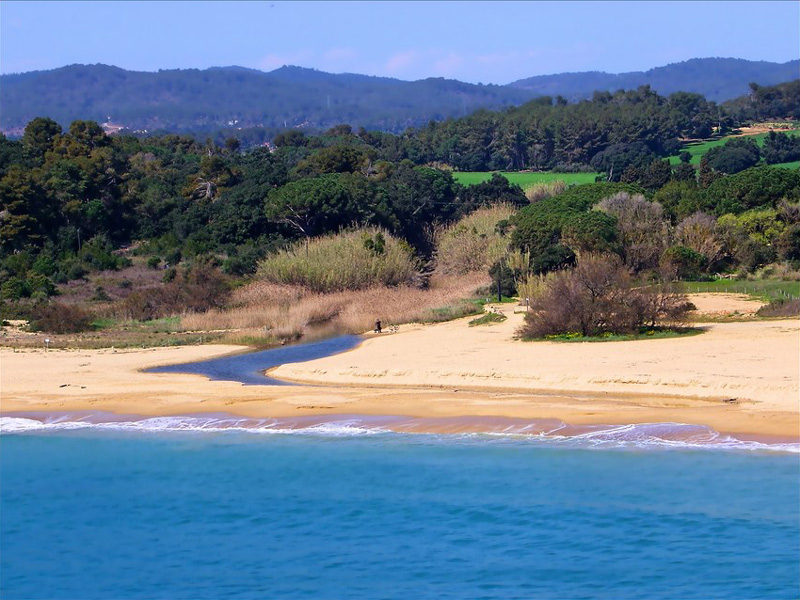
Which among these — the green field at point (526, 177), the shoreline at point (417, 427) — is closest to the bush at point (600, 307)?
the shoreline at point (417, 427)

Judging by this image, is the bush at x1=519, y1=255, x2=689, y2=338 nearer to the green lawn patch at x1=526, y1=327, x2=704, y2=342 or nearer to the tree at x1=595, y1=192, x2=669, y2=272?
the green lawn patch at x1=526, y1=327, x2=704, y2=342

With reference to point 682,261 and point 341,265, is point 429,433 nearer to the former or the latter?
point 682,261

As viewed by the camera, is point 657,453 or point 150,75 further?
point 150,75

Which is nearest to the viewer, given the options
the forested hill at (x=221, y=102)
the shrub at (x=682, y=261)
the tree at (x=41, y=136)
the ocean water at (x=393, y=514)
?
the ocean water at (x=393, y=514)

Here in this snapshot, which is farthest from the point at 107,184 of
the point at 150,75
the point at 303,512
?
the point at 150,75

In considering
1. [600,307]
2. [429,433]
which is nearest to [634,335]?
[600,307]

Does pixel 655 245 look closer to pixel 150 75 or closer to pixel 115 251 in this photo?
pixel 115 251

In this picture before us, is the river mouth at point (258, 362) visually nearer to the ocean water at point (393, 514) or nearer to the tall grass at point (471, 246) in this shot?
the ocean water at point (393, 514)

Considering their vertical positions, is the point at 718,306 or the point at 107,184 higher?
the point at 107,184
